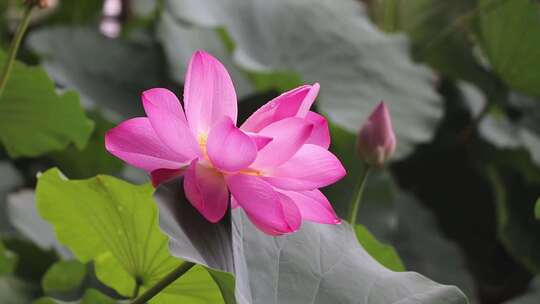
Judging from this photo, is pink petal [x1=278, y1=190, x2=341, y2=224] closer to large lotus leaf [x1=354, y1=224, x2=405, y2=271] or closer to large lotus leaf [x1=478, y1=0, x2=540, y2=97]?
large lotus leaf [x1=354, y1=224, x2=405, y2=271]

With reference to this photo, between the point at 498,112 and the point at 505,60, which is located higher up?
the point at 505,60

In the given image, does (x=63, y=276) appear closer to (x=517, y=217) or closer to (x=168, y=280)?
(x=168, y=280)

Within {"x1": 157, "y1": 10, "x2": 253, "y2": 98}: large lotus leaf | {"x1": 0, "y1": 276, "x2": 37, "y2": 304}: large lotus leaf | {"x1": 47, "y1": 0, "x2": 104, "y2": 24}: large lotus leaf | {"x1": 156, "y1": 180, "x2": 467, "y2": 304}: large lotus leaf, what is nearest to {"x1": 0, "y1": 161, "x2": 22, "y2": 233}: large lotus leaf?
{"x1": 157, "y1": 10, "x2": 253, "y2": 98}: large lotus leaf

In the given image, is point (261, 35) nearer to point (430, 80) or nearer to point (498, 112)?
point (430, 80)

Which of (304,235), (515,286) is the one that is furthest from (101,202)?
(515,286)

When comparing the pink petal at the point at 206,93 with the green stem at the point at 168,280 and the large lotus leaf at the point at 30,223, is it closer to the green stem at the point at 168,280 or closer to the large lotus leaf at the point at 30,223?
the green stem at the point at 168,280

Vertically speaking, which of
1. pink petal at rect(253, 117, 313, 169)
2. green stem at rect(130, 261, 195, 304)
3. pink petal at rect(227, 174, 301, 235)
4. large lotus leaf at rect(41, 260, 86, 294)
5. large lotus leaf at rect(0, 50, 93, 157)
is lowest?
large lotus leaf at rect(41, 260, 86, 294)
